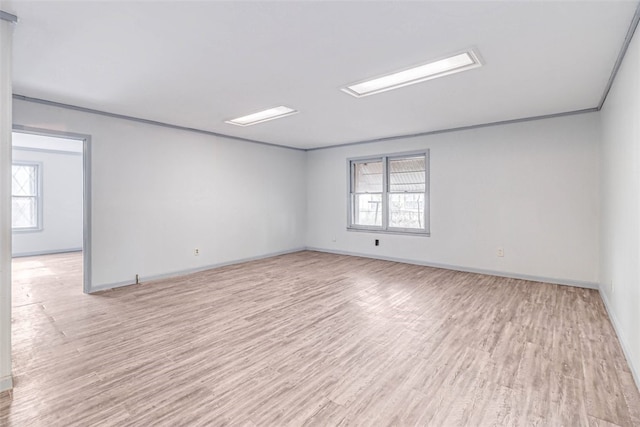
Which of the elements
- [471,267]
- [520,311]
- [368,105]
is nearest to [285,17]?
[368,105]

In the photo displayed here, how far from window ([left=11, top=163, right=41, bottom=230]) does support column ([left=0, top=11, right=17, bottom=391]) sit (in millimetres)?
6975

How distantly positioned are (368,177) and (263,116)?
281 centimetres

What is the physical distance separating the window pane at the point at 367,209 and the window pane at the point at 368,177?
0.43 ft

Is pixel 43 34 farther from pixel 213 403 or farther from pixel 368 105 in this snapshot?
pixel 368 105

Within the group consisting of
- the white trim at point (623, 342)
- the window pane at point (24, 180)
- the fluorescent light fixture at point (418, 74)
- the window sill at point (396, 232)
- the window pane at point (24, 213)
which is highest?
the fluorescent light fixture at point (418, 74)

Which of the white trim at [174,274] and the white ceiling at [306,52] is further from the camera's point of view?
the white trim at [174,274]

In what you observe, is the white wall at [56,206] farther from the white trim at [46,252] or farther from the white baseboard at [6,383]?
the white baseboard at [6,383]

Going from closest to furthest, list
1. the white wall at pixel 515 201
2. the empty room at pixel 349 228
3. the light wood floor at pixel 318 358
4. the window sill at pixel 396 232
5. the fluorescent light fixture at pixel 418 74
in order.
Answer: the light wood floor at pixel 318 358, the empty room at pixel 349 228, the fluorescent light fixture at pixel 418 74, the white wall at pixel 515 201, the window sill at pixel 396 232

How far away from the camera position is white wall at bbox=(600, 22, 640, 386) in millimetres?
2174

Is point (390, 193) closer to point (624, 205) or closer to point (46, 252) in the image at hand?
point (624, 205)

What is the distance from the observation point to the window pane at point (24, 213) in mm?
7230

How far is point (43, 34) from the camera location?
2.31 m

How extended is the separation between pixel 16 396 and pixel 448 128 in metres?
5.91

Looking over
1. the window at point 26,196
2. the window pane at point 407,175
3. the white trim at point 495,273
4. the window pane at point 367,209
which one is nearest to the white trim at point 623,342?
the white trim at point 495,273
